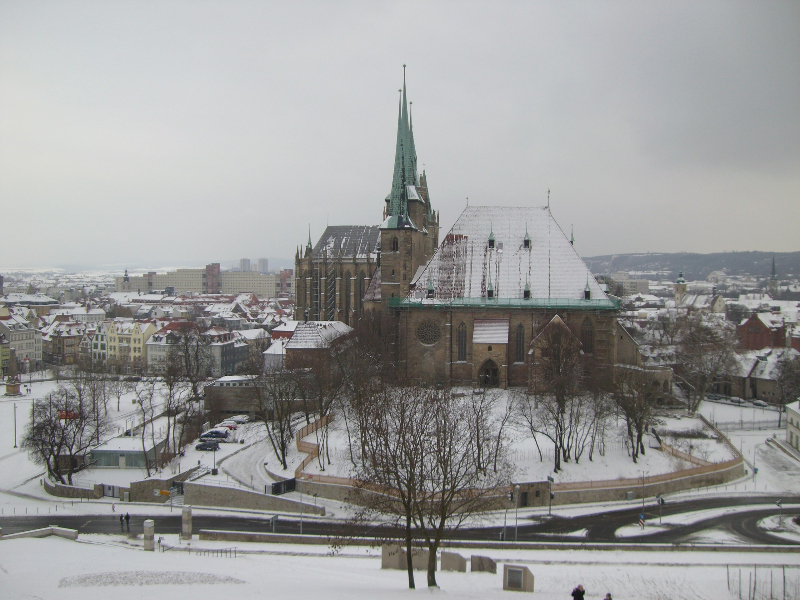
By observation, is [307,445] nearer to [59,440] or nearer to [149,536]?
[149,536]

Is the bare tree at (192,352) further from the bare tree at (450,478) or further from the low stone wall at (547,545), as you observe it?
the bare tree at (450,478)

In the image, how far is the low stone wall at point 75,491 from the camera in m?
43.8

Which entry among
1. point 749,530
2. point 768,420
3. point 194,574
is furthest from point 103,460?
point 768,420

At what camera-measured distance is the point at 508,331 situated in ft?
186

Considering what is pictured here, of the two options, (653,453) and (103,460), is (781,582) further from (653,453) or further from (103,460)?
(103,460)

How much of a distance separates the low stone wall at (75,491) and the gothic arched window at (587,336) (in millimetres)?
38434

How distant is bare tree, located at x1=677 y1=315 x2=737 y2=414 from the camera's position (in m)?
60.9

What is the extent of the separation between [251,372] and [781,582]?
Answer: 5118cm

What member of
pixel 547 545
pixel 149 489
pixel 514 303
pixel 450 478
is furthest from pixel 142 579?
pixel 514 303

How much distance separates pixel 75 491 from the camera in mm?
44031

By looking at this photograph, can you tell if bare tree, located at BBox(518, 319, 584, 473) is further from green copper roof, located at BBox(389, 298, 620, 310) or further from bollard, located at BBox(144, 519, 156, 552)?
bollard, located at BBox(144, 519, 156, 552)

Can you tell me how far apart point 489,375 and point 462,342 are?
3.65 meters

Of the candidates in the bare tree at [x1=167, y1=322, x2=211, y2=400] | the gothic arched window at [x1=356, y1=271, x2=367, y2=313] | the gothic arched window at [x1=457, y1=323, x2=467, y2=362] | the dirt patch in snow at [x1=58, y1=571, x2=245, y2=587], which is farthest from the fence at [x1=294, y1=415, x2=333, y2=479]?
the gothic arched window at [x1=356, y1=271, x2=367, y2=313]

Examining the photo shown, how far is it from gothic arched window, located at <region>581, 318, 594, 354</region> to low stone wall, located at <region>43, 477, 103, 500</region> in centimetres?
3843
